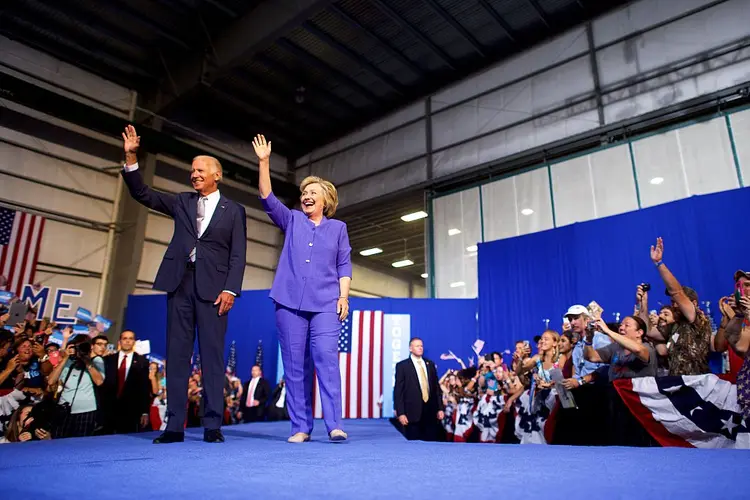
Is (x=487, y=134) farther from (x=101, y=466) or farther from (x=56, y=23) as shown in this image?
(x=101, y=466)

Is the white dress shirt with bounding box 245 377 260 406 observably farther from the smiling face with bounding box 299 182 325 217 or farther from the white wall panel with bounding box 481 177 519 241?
the smiling face with bounding box 299 182 325 217

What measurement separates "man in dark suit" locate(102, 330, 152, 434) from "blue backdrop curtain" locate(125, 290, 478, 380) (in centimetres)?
450

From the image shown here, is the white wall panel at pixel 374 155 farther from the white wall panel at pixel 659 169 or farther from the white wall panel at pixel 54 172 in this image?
the white wall panel at pixel 54 172

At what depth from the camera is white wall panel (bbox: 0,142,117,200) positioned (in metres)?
9.90

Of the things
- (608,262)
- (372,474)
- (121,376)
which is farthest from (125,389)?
(608,262)

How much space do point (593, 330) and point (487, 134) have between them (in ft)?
21.9

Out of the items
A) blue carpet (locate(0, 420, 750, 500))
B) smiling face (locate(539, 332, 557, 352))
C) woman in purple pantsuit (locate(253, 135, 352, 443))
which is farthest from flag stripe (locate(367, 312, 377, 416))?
blue carpet (locate(0, 420, 750, 500))

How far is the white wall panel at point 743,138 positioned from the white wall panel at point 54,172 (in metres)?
11.7

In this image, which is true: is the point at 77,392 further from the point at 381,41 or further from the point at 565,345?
the point at 381,41

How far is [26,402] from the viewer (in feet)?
13.9

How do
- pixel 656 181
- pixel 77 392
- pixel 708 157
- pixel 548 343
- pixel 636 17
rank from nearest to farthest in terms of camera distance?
pixel 77 392 < pixel 548 343 < pixel 708 157 < pixel 656 181 < pixel 636 17

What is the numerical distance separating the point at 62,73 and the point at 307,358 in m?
11.0

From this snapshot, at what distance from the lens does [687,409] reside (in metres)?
3.48

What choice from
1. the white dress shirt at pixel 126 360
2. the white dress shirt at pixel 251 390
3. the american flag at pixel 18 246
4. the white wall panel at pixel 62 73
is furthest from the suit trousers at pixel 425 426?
the white wall panel at pixel 62 73
